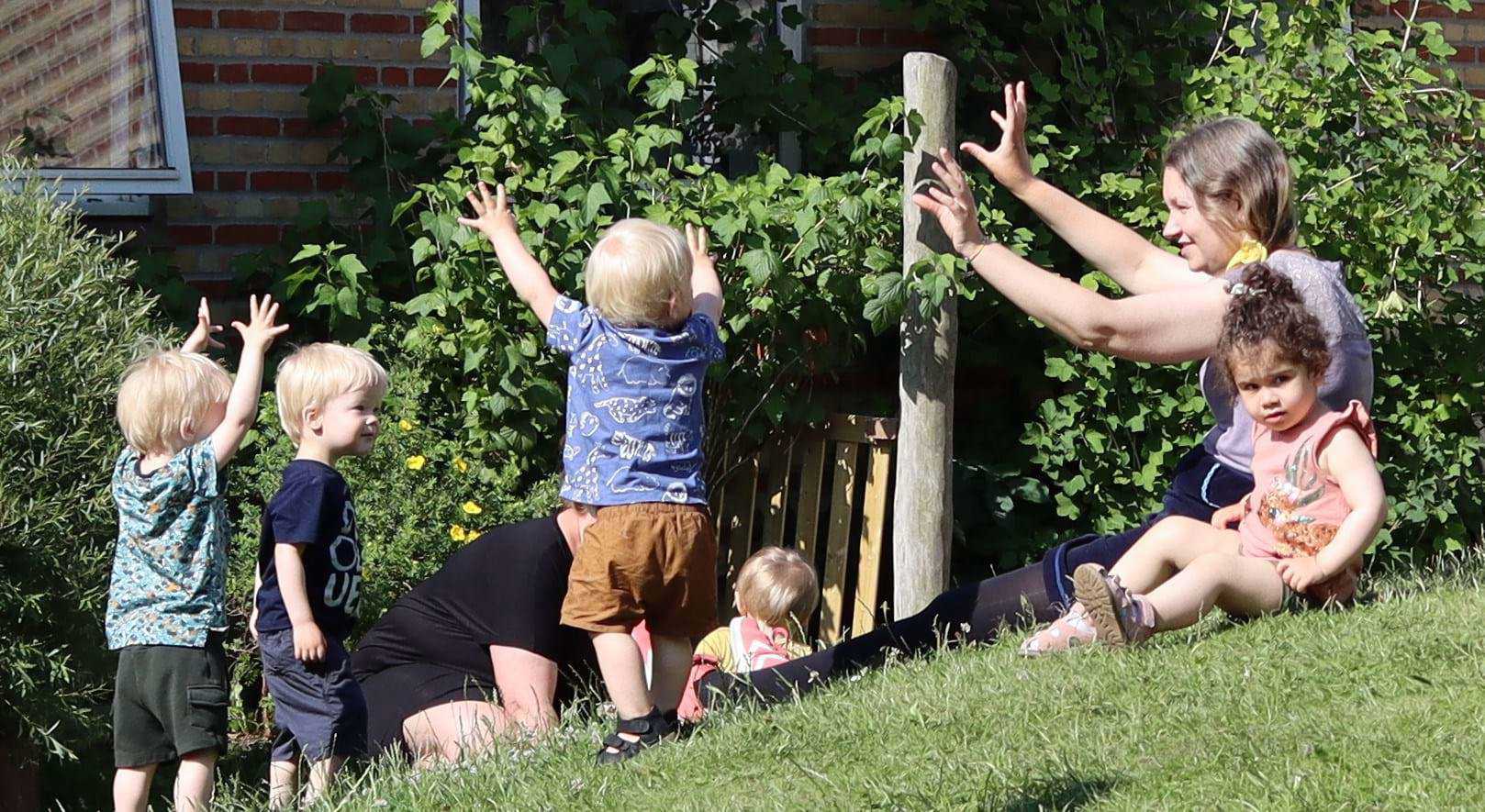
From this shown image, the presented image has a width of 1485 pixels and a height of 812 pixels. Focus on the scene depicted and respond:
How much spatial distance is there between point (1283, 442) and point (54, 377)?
3.19 metres

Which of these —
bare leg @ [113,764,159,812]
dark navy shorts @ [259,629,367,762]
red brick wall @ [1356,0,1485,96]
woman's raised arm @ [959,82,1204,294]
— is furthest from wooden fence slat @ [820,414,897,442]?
red brick wall @ [1356,0,1485,96]

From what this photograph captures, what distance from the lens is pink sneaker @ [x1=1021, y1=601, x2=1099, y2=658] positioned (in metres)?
4.21

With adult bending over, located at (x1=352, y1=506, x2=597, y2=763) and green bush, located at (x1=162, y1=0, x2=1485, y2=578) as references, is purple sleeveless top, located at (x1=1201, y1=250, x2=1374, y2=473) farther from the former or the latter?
adult bending over, located at (x1=352, y1=506, x2=597, y2=763)

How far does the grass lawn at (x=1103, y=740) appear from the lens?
9.85 ft

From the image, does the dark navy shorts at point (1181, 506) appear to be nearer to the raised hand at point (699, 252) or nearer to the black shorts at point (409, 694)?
the raised hand at point (699, 252)

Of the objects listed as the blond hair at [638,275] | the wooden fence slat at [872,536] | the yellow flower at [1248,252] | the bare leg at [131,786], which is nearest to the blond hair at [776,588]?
the wooden fence slat at [872,536]

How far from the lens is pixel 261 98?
5.86 meters

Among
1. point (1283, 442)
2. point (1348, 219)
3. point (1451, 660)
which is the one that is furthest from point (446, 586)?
point (1348, 219)

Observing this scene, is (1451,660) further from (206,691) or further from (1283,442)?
(206,691)

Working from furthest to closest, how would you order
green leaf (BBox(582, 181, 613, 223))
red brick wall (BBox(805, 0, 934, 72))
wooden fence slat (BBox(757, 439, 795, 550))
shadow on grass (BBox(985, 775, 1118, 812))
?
red brick wall (BBox(805, 0, 934, 72)) → wooden fence slat (BBox(757, 439, 795, 550)) → green leaf (BBox(582, 181, 613, 223)) → shadow on grass (BBox(985, 775, 1118, 812))

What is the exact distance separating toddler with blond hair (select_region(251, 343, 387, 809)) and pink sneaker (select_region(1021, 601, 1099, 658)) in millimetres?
1697

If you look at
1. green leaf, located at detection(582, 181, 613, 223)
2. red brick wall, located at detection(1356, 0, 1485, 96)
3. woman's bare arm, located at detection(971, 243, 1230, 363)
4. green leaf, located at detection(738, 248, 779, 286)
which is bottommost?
woman's bare arm, located at detection(971, 243, 1230, 363)

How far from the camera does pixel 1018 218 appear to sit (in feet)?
21.0

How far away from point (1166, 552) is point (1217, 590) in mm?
211
